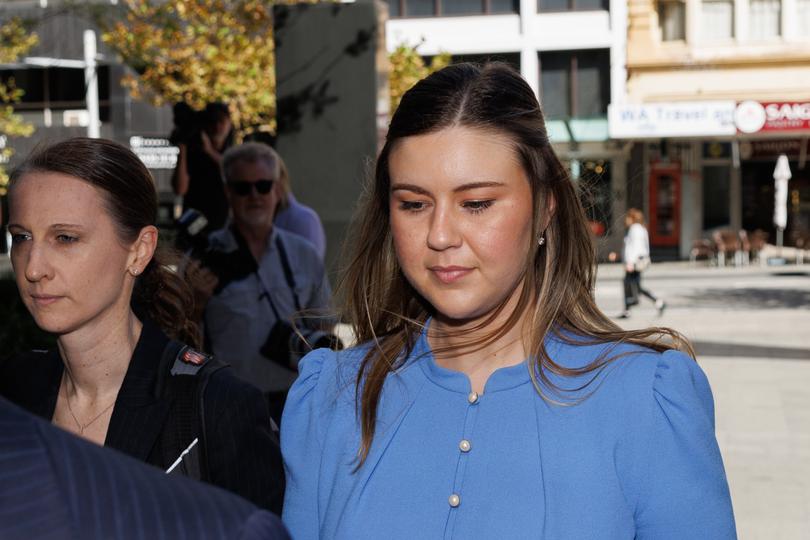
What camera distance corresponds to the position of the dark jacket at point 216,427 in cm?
240

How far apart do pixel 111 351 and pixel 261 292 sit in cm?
247


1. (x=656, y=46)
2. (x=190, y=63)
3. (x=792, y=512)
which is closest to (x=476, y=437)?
(x=792, y=512)

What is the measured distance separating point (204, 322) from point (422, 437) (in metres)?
3.21

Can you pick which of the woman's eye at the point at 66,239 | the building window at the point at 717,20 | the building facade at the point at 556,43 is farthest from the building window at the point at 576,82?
the woman's eye at the point at 66,239

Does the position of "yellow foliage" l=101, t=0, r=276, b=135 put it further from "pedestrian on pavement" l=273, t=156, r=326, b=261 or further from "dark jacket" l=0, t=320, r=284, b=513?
"dark jacket" l=0, t=320, r=284, b=513

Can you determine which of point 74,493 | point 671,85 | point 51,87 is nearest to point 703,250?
point 671,85

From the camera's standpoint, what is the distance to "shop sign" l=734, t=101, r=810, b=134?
101 ft

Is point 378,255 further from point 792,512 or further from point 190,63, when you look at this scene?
point 190,63

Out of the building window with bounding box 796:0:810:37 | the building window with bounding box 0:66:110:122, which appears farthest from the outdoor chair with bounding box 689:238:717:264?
the building window with bounding box 0:66:110:122

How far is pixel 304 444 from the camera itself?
7.23ft

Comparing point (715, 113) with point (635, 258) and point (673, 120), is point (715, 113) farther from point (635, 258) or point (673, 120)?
point (635, 258)

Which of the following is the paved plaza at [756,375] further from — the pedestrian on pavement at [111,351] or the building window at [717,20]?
the building window at [717,20]

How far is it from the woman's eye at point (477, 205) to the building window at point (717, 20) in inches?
1314

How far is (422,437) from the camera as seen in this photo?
6.82 ft
